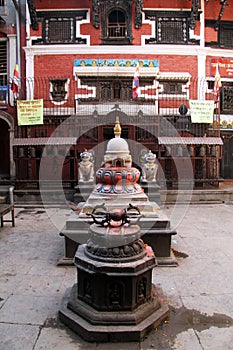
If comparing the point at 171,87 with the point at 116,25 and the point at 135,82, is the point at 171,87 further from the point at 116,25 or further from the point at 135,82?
the point at 116,25

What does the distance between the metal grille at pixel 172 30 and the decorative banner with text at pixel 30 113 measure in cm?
658

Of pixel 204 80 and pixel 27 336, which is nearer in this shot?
pixel 27 336

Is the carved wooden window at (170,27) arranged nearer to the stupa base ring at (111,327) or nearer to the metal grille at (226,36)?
the metal grille at (226,36)

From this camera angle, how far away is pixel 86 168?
12062 millimetres

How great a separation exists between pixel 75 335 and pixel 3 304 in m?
1.35

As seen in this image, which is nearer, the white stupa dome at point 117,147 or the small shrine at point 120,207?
the small shrine at point 120,207

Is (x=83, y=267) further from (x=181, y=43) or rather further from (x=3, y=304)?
(x=181, y=43)

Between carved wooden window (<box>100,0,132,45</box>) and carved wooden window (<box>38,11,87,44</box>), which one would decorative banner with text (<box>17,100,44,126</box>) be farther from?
carved wooden window (<box>100,0,132,45</box>)

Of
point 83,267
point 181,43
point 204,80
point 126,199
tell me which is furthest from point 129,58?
point 83,267

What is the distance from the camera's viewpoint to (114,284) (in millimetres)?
4270

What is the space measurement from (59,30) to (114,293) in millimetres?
14771

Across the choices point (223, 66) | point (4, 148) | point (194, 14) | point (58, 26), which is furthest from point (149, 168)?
point (4, 148)

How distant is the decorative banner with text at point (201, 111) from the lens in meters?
15.0

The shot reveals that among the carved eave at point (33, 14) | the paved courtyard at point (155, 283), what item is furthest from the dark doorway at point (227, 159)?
the carved eave at point (33, 14)
